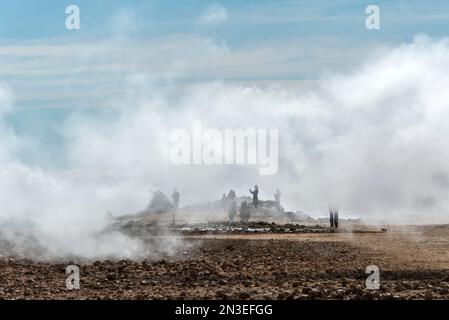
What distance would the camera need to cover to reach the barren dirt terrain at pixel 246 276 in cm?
1858

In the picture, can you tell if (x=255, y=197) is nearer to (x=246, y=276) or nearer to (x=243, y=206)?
(x=243, y=206)

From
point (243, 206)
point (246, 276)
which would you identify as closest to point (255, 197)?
point (243, 206)

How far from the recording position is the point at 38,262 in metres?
28.2

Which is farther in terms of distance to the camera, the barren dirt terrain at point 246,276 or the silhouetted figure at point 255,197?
the silhouetted figure at point 255,197

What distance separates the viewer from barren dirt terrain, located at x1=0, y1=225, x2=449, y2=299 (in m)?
18.6

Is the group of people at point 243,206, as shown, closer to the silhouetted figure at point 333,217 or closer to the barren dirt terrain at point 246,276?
the silhouetted figure at point 333,217

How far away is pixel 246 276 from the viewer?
22.9 metres

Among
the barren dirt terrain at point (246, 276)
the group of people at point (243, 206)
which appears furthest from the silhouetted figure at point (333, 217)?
the barren dirt terrain at point (246, 276)

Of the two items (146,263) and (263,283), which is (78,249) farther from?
(263,283)

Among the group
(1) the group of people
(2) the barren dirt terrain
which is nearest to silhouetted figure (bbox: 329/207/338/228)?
(1) the group of people
